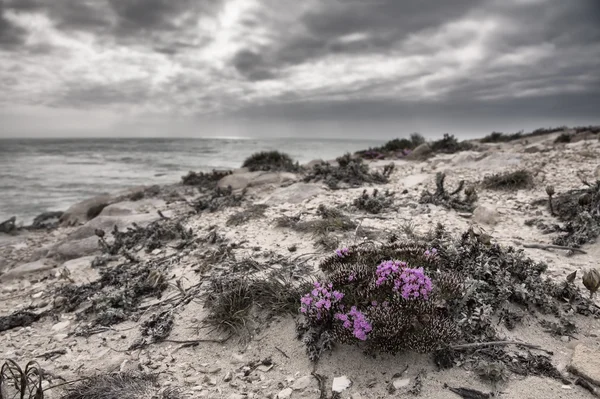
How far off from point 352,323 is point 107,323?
2.93m

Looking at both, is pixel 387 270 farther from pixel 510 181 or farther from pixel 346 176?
pixel 346 176

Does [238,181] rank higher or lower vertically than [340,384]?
higher

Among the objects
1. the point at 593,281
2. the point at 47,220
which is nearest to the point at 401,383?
the point at 593,281

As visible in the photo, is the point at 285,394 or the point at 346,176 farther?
the point at 346,176

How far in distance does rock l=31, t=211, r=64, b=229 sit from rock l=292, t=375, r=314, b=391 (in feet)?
39.7

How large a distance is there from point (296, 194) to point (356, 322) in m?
5.46

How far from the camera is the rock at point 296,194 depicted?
26.2 feet

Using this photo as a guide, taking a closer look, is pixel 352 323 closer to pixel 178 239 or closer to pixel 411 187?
pixel 178 239

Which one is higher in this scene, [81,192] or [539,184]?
[539,184]

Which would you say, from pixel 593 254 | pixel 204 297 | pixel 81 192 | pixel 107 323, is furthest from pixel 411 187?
pixel 81 192

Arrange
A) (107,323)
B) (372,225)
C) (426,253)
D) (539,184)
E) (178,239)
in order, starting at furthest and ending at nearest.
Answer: (539,184) < (178,239) < (372,225) < (107,323) < (426,253)

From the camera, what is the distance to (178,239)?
668 centimetres

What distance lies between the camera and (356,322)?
3002mm

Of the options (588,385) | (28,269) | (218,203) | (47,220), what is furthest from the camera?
(47,220)
